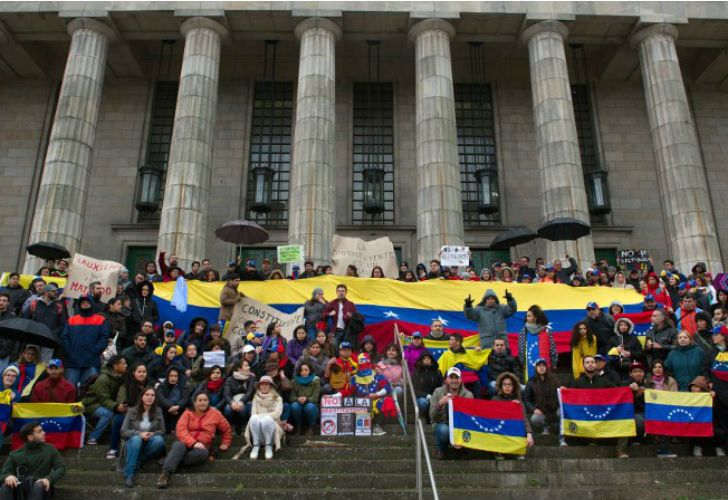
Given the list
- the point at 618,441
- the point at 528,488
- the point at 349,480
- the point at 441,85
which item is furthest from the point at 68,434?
the point at 441,85

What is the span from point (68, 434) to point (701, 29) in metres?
26.2

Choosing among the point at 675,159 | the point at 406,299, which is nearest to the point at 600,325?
the point at 406,299

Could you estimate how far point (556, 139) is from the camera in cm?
2380

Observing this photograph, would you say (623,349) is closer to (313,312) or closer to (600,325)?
(600,325)

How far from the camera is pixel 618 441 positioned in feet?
35.3

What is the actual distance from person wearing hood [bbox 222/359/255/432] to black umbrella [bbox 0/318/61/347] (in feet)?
10.4

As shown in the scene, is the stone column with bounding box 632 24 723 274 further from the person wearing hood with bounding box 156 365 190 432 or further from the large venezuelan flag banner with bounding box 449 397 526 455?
the person wearing hood with bounding box 156 365 190 432

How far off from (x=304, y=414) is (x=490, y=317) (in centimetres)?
439

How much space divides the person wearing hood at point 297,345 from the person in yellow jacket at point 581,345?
5128 millimetres

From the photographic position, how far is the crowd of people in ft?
34.2

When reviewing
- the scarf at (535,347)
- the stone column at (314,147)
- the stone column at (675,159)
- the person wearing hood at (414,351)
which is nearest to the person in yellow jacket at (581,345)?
the scarf at (535,347)

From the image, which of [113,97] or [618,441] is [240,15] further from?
[618,441]

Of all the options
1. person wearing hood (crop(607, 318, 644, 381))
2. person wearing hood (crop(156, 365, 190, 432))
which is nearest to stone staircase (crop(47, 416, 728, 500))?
person wearing hood (crop(156, 365, 190, 432))

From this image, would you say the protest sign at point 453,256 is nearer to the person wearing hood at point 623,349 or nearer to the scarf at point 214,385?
the person wearing hood at point 623,349
